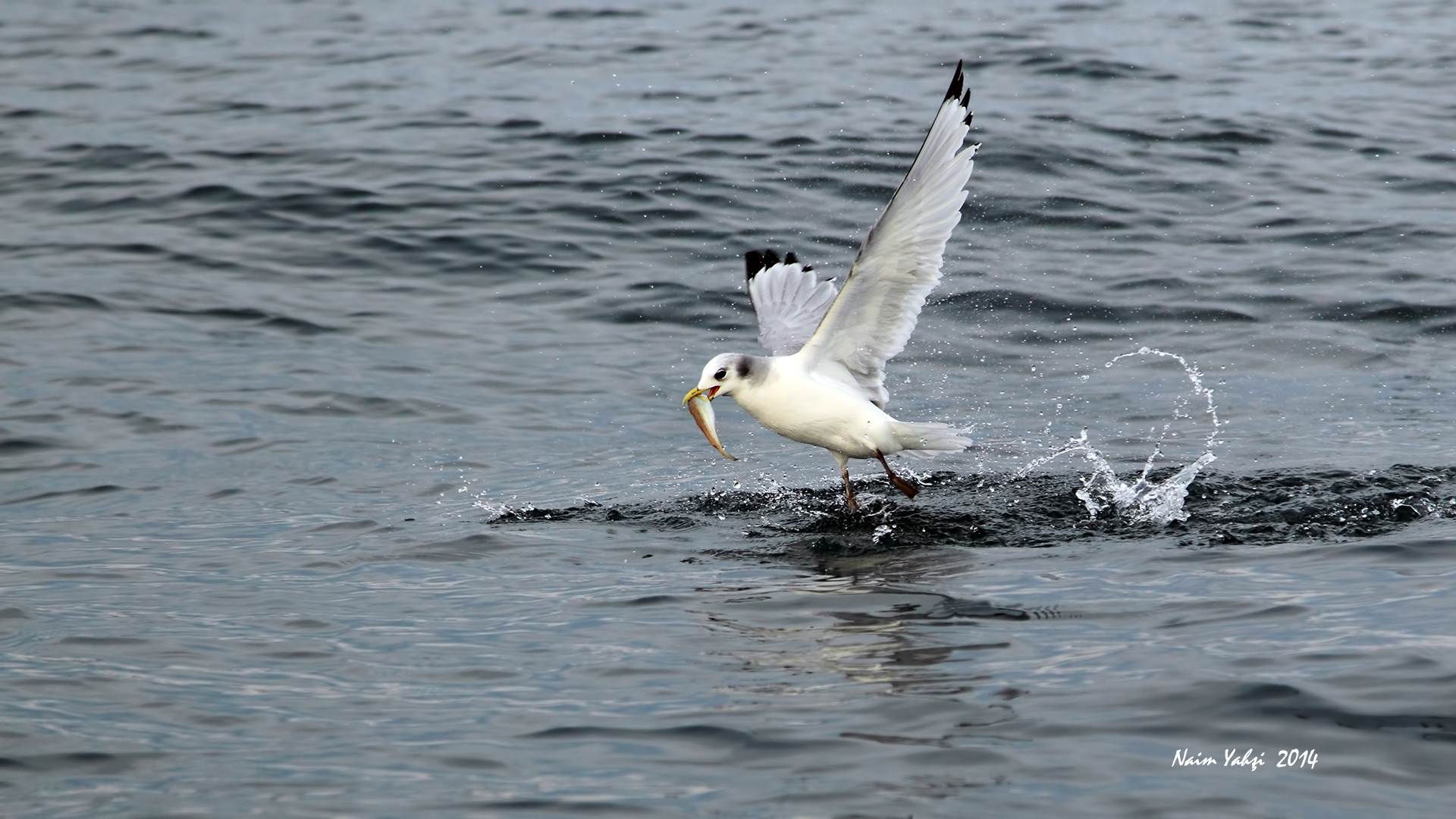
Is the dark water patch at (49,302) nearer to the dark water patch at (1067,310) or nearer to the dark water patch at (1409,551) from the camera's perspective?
the dark water patch at (1067,310)

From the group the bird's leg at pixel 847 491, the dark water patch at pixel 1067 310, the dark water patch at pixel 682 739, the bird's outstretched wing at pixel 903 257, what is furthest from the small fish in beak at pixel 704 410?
the dark water patch at pixel 1067 310

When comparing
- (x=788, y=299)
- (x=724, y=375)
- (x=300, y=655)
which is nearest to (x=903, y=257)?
(x=724, y=375)

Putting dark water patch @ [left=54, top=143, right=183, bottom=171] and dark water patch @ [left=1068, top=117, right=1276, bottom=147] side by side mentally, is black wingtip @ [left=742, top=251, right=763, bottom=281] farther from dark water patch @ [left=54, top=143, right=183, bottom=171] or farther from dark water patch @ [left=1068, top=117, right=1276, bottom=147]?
dark water patch @ [left=1068, top=117, right=1276, bottom=147]

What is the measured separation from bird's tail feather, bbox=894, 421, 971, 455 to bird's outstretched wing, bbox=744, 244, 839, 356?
1.47 meters

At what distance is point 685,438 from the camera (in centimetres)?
953

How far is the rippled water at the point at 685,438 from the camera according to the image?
4922 mm

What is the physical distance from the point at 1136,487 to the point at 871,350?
1.47 m

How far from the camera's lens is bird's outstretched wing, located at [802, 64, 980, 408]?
7.09m

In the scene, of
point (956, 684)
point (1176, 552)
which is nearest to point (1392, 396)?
point (1176, 552)

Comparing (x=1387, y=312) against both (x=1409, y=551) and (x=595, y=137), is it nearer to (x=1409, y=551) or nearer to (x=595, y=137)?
(x=1409, y=551)

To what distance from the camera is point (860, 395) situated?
26.7 feet

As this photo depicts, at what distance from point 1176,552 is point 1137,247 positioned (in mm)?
6859

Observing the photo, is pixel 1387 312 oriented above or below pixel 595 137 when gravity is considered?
below

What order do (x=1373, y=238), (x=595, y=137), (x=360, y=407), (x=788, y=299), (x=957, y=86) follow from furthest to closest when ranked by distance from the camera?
(x=595, y=137) → (x=1373, y=238) → (x=360, y=407) → (x=788, y=299) → (x=957, y=86)
